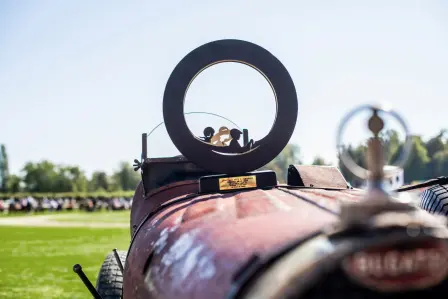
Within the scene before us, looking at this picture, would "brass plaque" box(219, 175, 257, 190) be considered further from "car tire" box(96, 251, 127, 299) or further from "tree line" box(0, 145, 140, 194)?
"tree line" box(0, 145, 140, 194)

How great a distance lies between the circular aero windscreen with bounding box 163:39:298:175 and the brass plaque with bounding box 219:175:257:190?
72 millimetres

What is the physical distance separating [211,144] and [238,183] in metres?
0.33

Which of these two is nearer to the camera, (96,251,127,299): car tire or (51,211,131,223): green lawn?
(96,251,127,299): car tire

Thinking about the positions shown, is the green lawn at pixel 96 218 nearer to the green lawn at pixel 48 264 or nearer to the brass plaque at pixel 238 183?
the green lawn at pixel 48 264

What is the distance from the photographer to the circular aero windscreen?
3.05 metres

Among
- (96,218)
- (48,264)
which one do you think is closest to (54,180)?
(96,218)

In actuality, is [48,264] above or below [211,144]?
below

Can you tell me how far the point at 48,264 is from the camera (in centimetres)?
1116

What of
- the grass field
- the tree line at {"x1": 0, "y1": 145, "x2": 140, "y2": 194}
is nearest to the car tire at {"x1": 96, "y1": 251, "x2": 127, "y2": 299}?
the grass field

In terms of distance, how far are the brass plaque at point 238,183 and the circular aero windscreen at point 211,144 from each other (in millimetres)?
72

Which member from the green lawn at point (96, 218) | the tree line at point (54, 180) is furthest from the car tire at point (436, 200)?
the tree line at point (54, 180)

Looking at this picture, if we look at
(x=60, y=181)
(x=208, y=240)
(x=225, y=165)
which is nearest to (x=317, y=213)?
(x=208, y=240)

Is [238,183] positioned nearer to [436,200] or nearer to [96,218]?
[436,200]

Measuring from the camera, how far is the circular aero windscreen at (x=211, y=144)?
3055 mm
